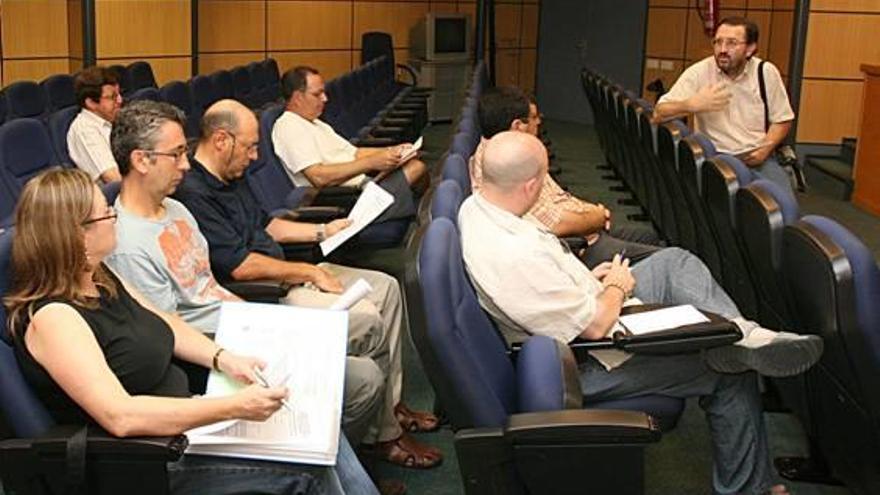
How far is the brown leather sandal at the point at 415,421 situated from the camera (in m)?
3.69

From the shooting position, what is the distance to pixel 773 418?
388cm

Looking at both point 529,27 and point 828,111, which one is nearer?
point 828,111

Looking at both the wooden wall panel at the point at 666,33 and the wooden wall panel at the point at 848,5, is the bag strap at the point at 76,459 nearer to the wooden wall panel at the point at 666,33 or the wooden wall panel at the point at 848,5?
the wooden wall panel at the point at 848,5

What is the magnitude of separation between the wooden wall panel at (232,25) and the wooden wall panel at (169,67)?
1.58 feet

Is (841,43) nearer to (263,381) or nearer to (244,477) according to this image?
(263,381)

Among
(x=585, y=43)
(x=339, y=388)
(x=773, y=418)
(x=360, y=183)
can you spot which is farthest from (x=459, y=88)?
(x=339, y=388)

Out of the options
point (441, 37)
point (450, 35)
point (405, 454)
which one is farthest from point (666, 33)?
point (405, 454)

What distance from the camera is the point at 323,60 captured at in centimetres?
1209

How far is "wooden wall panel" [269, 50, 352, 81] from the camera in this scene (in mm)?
11477

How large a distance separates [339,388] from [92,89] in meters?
3.55

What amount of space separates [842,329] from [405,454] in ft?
4.76

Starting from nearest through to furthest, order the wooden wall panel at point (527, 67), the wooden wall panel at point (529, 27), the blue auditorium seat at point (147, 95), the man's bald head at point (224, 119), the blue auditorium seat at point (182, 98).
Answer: the man's bald head at point (224, 119)
the blue auditorium seat at point (147, 95)
the blue auditorium seat at point (182, 98)
the wooden wall panel at point (529, 27)
the wooden wall panel at point (527, 67)

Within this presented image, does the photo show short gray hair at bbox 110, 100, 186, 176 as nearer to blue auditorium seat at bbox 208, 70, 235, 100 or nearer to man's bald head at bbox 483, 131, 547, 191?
man's bald head at bbox 483, 131, 547, 191

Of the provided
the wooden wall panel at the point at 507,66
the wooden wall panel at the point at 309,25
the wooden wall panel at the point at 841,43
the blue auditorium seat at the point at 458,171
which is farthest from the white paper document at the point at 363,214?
the wooden wall panel at the point at 507,66
